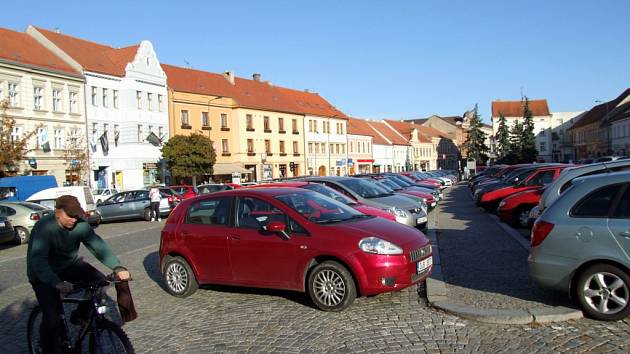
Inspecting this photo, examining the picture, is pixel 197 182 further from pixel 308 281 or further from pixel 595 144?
pixel 595 144

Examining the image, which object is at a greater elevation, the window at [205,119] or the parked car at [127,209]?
the window at [205,119]

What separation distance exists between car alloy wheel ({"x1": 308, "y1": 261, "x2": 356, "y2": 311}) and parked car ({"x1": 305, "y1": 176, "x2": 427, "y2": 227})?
5.78 meters

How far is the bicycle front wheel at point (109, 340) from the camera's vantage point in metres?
4.64

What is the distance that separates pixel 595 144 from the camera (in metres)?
92.1

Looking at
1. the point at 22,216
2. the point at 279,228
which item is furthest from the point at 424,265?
the point at 22,216

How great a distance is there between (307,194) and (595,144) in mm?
94501

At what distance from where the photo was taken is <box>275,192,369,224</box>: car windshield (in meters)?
8.01

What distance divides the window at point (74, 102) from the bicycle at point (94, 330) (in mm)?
43446

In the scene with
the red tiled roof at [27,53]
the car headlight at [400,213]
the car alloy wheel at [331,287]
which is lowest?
the car alloy wheel at [331,287]

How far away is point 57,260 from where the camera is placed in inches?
202

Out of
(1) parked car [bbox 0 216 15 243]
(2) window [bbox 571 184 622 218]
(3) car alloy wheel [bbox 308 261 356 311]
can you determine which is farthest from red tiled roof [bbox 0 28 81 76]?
(2) window [bbox 571 184 622 218]

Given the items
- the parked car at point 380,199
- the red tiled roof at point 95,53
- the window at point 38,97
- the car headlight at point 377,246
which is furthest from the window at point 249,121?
the car headlight at point 377,246

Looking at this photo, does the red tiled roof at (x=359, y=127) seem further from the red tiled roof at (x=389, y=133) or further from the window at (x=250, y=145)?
the window at (x=250, y=145)

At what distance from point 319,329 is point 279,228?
1508 millimetres
